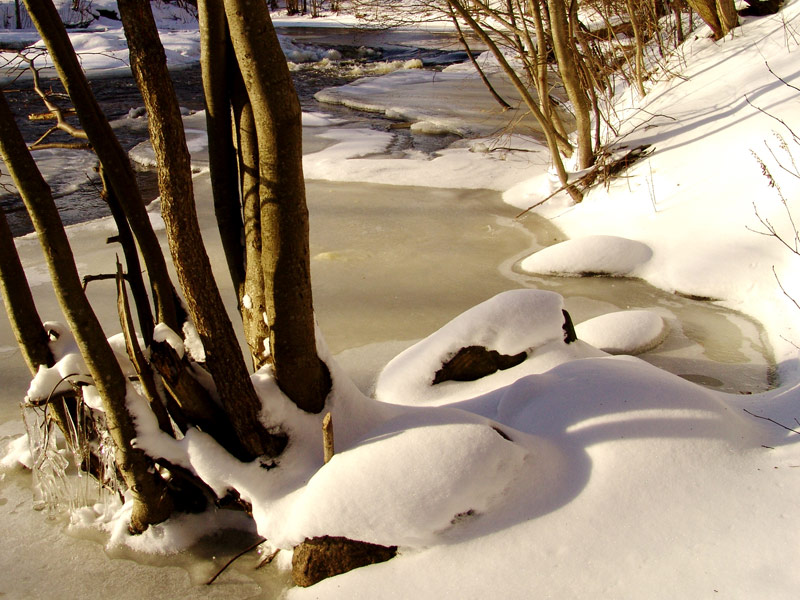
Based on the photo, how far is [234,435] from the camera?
8.43ft

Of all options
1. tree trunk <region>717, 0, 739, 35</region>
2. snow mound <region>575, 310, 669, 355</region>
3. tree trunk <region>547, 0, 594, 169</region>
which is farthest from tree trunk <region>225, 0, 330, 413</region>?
tree trunk <region>717, 0, 739, 35</region>

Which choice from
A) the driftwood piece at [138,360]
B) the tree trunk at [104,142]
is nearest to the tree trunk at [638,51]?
the tree trunk at [104,142]

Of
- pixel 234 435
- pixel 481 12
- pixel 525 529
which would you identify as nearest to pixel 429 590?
pixel 525 529

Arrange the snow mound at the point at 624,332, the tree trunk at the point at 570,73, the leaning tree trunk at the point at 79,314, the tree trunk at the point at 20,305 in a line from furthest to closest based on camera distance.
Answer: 1. the tree trunk at the point at 570,73
2. the snow mound at the point at 624,332
3. the tree trunk at the point at 20,305
4. the leaning tree trunk at the point at 79,314

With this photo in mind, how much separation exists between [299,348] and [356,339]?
1.93 meters

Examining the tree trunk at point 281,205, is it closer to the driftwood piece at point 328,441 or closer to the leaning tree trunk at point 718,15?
Answer: the driftwood piece at point 328,441

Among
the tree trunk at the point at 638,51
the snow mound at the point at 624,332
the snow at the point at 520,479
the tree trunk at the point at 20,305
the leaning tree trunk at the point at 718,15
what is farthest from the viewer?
the leaning tree trunk at the point at 718,15

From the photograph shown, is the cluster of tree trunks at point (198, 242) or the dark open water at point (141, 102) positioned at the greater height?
the cluster of tree trunks at point (198, 242)

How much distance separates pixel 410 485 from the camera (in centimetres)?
223

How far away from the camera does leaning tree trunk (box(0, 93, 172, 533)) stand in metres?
2.21

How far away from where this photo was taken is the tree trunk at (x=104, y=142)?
7.20 feet

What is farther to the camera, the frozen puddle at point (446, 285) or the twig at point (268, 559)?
the frozen puddle at point (446, 285)

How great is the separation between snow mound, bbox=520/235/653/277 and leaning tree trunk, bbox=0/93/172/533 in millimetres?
3569

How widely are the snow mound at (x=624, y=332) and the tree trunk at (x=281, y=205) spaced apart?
207 cm
